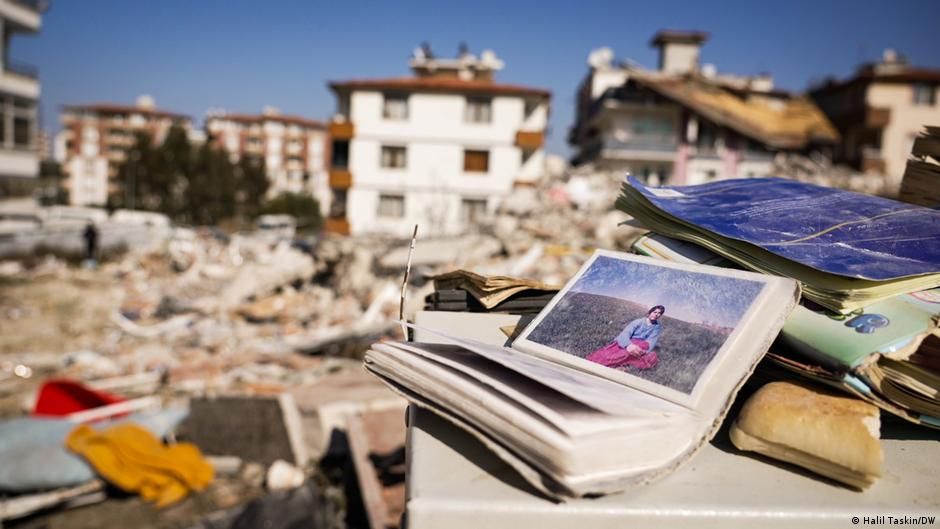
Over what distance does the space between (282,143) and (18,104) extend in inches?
1463

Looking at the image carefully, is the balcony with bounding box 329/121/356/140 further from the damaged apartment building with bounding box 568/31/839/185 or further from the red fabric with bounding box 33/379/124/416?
the red fabric with bounding box 33/379/124/416

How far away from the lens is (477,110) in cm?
2484

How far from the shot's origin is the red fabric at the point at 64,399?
5867mm

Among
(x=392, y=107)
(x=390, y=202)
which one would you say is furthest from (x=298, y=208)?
(x=392, y=107)

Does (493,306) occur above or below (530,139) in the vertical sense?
below

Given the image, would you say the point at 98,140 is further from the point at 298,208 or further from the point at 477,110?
the point at 477,110

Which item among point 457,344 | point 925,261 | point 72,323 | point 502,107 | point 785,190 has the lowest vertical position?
point 72,323

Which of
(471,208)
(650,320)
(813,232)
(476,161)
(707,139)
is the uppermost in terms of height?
(707,139)

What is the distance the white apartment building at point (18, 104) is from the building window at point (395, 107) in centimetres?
1334

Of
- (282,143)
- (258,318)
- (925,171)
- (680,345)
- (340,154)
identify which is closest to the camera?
(680,345)

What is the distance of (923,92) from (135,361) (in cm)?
3305

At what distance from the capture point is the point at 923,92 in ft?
92.5

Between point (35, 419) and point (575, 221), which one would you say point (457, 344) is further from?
point (575, 221)

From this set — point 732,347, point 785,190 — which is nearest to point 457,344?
point 732,347
